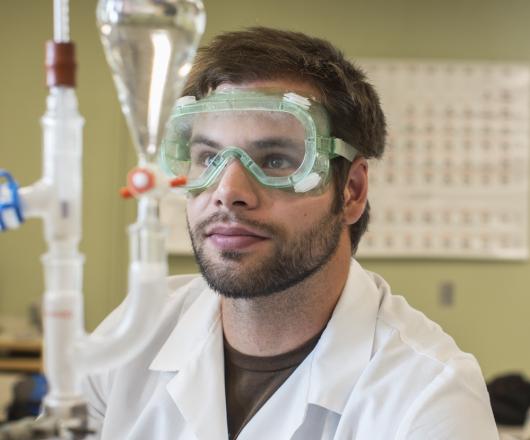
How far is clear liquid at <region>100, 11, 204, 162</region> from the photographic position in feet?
2.13

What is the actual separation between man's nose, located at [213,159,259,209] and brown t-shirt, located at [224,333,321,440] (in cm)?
33

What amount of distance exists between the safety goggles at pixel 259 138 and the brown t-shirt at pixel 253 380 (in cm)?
34

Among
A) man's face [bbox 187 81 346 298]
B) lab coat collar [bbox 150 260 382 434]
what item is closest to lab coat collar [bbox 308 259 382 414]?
lab coat collar [bbox 150 260 382 434]

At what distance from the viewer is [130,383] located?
5.28 ft

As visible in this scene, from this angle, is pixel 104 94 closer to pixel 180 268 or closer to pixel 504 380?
pixel 180 268

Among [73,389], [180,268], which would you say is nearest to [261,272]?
[73,389]

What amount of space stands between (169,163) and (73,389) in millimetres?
918

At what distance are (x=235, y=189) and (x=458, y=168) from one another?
8.95ft

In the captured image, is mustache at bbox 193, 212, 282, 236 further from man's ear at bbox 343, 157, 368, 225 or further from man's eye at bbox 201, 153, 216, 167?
man's ear at bbox 343, 157, 368, 225

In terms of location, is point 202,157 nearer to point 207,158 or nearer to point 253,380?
point 207,158

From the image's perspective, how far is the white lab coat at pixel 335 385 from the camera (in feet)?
4.22

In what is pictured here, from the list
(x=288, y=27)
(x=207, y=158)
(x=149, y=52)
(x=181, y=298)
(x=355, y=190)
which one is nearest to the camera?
(x=149, y=52)

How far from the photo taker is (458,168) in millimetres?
3898

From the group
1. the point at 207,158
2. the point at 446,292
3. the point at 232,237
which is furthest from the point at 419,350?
the point at 446,292
